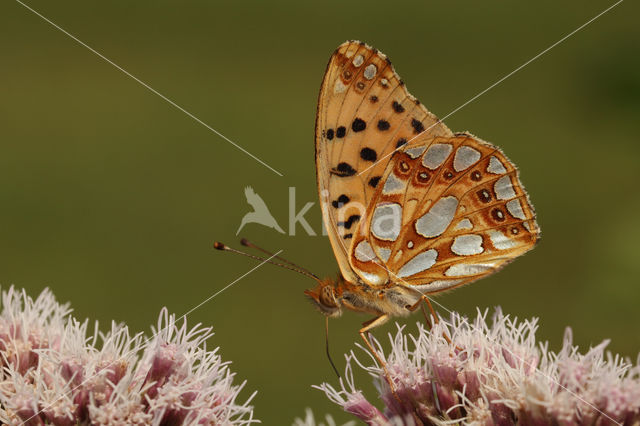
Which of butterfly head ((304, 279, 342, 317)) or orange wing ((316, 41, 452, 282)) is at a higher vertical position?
orange wing ((316, 41, 452, 282))

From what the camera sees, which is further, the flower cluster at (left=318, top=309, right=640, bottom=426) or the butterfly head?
the butterfly head

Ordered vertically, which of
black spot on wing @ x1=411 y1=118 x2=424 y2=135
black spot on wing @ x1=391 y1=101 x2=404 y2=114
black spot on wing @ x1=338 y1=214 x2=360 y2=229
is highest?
black spot on wing @ x1=391 y1=101 x2=404 y2=114

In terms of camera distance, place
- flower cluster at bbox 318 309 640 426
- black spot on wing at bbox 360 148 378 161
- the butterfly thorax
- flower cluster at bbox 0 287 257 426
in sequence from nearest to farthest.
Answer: flower cluster at bbox 318 309 640 426 < flower cluster at bbox 0 287 257 426 < the butterfly thorax < black spot on wing at bbox 360 148 378 161

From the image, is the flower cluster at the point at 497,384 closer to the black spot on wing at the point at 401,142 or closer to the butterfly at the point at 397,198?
the butterfly at the point at 397,198

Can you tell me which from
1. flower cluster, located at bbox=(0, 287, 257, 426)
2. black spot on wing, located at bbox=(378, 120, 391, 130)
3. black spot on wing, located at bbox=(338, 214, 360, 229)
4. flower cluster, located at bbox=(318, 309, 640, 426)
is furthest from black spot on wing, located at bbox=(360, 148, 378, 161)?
flower cluster, located at bbox=(0, 287, 257, 426)

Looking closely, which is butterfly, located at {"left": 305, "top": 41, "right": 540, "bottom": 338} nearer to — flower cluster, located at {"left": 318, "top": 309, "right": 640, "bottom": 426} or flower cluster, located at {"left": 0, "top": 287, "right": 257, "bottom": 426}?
flower cluster, located at {"left": 318, "top": 309, "right": 640, "bottom": 426}

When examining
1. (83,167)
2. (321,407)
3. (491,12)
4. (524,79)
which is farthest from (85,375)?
(491,12)

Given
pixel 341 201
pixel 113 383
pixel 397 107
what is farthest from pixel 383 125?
pixel 113 383

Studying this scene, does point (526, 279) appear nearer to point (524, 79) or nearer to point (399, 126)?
point (524, 79)
